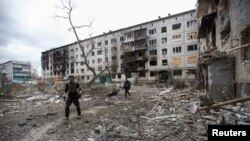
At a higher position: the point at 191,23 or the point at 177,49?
the point at 191,23

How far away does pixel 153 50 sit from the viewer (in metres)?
45.2

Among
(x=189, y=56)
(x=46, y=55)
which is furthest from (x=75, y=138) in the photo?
(x=46, y=55)

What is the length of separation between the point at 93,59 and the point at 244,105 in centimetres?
5200

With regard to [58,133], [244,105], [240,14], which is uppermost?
[240,14]

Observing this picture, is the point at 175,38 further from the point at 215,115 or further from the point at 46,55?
the point at 46,55

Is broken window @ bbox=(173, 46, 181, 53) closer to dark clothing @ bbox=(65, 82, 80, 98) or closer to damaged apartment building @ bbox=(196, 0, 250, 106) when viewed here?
damaged apartment building @ bbox=(196, 0, 250, 106)

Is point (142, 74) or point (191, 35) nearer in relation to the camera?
point (191, 35)

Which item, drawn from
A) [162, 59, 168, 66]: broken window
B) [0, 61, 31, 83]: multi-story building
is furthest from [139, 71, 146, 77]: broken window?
[0, 61, 31, 83]: multi-story building

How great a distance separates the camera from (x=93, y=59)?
2274 inches

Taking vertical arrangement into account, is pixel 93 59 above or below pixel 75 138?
above

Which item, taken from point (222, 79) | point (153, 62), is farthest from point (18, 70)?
point (222, 79)

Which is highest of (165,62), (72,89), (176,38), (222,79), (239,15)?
(176,38)

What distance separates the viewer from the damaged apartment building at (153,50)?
3900 centimetres

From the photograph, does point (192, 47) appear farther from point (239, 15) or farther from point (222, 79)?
point (239, 15)
